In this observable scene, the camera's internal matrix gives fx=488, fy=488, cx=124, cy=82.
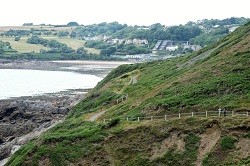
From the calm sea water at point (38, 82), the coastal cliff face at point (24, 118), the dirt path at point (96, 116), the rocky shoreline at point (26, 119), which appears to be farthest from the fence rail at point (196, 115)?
the calm sea water at point (38, 82)

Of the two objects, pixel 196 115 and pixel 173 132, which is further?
pixel 196 115

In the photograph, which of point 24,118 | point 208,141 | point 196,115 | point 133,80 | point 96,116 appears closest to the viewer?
point 208,141

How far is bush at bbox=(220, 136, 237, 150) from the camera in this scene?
132 ft

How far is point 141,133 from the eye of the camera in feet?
151

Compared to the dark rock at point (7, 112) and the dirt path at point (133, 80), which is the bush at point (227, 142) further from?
the dark rock at point (7, 112)

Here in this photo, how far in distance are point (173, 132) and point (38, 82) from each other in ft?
347

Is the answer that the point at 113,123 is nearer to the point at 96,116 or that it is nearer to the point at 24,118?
the point at 96,116

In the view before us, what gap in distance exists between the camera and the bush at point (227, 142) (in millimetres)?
40222

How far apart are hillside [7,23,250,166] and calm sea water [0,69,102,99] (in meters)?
68.2

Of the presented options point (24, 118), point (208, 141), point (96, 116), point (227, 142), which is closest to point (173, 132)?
point (208, 141)

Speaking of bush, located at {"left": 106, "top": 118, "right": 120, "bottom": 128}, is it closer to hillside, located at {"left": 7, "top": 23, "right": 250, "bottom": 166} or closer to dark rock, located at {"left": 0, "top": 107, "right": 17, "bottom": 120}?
hillside, located at {"left": 7, "top": 23, "right": 250, "bottom": 166}

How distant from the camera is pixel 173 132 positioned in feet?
146

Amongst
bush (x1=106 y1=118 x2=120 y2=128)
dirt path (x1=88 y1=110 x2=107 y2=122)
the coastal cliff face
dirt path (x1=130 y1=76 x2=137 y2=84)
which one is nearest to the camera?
bush (x1=106 y1=118 x2=120 y2=128)

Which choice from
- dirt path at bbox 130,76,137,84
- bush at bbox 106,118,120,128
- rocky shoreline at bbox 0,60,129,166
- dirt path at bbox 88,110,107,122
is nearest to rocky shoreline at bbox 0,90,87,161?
rocky shoreline at bbox 0,60,129,166
